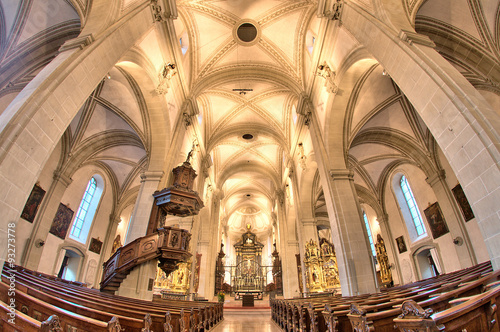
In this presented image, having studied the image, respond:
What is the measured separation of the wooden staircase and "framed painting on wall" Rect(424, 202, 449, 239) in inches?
437

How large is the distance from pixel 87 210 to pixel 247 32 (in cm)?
1248

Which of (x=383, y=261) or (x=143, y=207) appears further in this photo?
(x=383, y=261)

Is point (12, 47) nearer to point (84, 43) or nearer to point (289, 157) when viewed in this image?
point (84, 43)

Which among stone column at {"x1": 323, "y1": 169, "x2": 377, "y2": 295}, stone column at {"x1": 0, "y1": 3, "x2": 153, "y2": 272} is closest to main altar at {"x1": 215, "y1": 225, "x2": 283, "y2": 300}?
stone column at {"x1": 323, "y1": 169, "x2": 377, "y2": 295}

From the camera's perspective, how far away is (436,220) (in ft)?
37.5

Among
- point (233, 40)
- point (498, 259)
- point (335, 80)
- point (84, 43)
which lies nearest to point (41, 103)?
point (84, 43)

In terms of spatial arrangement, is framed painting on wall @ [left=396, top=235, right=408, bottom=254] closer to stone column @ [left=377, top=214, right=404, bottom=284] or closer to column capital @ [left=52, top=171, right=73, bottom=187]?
stone column @ [left=377, top=214, right=404, bottom=284]

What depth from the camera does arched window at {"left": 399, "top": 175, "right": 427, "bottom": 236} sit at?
12964 mm

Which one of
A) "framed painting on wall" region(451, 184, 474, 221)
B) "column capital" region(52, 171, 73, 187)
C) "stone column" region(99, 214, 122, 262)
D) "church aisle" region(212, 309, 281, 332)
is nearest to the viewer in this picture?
"church aisle" region(212, 309, 281, 332)

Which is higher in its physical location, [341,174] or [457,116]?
[341,174]

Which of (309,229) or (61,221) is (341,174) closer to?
(309,229)

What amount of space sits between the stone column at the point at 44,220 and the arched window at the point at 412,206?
55.6 ft

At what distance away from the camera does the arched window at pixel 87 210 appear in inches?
506

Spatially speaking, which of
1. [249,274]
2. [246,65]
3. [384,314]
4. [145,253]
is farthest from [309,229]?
[249,274]
